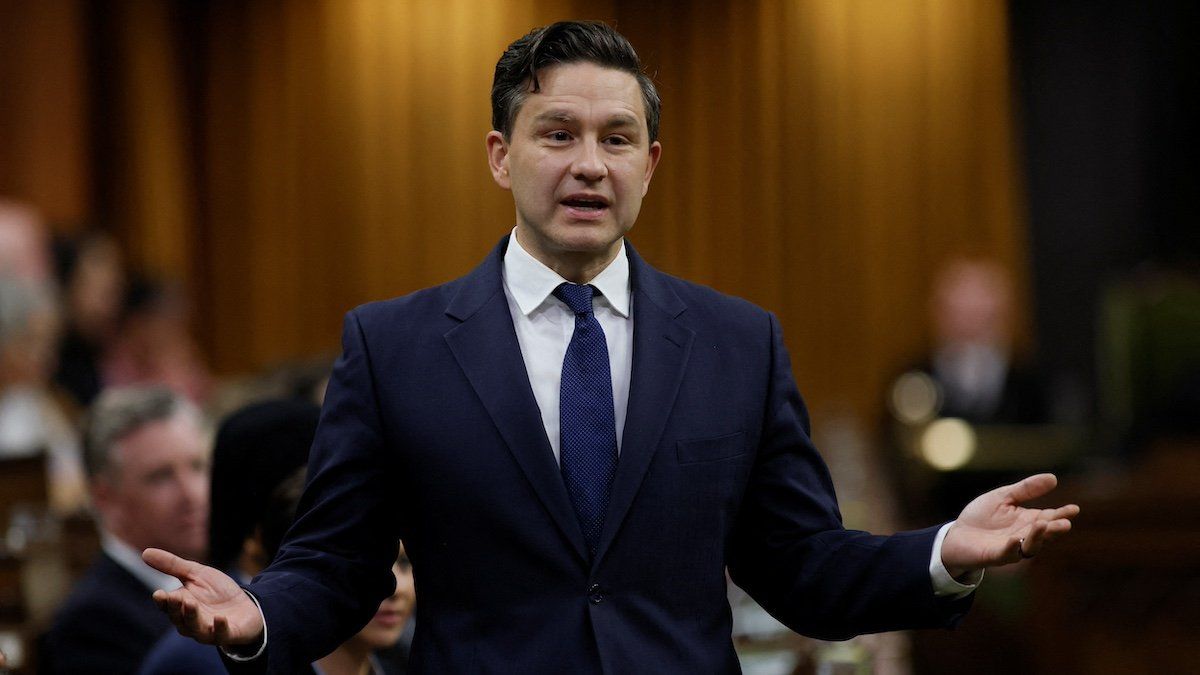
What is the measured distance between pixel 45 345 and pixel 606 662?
3.97m

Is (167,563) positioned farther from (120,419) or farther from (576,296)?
(120,419)


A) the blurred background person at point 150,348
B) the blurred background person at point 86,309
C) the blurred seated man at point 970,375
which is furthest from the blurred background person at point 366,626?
the blurred background person at point 150,348

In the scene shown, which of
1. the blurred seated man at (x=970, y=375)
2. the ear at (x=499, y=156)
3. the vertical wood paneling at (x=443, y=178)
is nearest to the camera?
the ear at (x=499, y=156)

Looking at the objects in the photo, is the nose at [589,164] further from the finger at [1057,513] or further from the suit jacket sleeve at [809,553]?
the finger at [1057,513]

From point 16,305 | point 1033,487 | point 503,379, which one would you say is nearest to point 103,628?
point 503,379

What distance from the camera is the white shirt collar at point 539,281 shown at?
1792mm

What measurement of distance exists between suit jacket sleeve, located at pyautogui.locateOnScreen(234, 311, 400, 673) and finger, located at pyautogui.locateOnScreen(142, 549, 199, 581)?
100mm

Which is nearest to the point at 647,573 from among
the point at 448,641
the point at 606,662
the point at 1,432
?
the point at 606,662

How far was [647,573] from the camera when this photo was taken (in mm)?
1701

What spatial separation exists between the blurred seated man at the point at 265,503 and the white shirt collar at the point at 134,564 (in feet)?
1.78

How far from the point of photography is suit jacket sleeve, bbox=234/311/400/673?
1665 mm

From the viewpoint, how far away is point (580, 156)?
173 cm

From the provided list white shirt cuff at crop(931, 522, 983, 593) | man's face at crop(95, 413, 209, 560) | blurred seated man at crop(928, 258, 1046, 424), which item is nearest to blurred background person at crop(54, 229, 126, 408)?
man's face at crop(95, 413, 209, 560)

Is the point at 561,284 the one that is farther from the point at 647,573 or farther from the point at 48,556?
the point at 48,556
